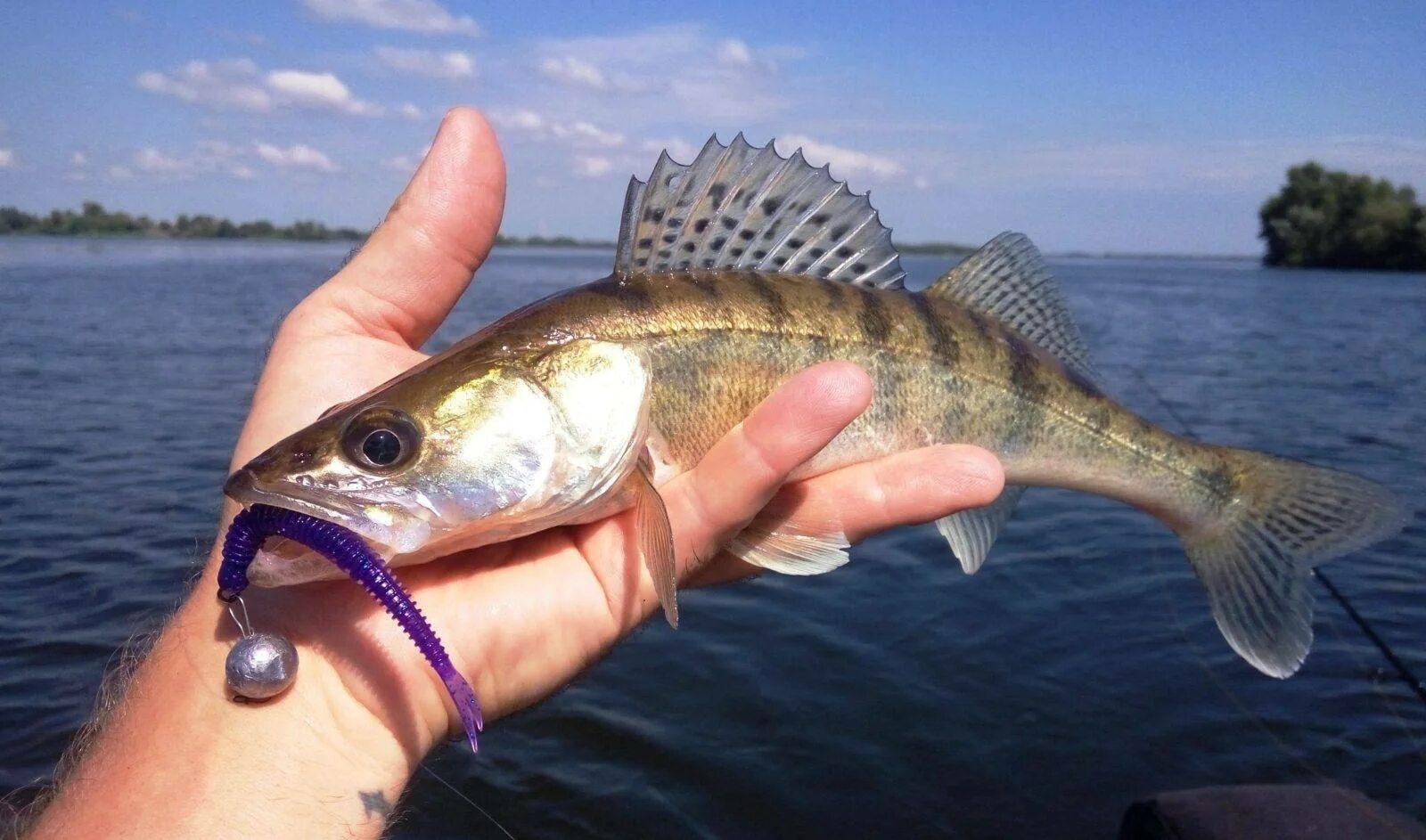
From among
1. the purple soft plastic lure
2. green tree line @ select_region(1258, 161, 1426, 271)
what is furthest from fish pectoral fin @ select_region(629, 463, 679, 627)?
green tree line @ select_region(1258, 161, 1426, 271)

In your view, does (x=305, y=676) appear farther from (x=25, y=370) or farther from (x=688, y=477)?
(x=25, y=370)

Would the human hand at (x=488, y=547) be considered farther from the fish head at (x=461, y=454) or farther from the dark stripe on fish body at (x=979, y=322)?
the dark stripe on fish body at (x=979, y=322)

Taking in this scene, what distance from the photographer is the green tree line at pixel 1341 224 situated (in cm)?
7719

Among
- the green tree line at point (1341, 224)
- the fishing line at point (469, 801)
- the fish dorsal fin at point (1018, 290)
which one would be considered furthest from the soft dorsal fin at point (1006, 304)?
the green tree line at point (1341, 224)

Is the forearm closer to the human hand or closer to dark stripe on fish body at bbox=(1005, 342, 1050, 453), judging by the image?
the human hand

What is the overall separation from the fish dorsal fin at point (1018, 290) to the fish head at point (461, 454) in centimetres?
161

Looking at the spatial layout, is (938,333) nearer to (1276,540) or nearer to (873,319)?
(873,319)

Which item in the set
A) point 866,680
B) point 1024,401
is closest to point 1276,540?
point 1024,401

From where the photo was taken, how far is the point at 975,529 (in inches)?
156

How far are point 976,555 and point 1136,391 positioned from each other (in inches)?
576

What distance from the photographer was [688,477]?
3.07m

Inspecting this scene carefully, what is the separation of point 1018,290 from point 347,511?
2.83m

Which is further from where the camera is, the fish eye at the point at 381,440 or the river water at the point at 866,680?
the river water at the point at 866,680

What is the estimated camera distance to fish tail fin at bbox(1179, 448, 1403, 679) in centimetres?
386
